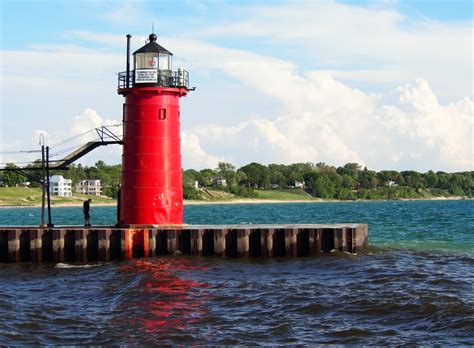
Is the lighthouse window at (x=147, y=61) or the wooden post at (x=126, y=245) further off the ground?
the lighthouse window at (x=147, y=61)

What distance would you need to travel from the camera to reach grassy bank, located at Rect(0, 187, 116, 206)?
151m

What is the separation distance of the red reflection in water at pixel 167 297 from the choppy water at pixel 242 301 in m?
0.03

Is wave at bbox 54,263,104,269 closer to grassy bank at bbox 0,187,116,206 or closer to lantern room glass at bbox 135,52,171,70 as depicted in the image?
lantern room glass at bbox 135,52,171,70

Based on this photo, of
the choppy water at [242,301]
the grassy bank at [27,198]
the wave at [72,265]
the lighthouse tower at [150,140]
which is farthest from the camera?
the grassy bank at [27,198]

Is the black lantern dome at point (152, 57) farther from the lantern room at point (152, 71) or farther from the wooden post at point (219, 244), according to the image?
the wooden post at point (219, 244)

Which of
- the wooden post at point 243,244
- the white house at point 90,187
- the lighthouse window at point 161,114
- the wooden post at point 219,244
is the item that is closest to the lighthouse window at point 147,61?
the lighthouse window at point 161,114

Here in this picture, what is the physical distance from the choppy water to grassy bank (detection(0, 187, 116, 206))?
128586mm

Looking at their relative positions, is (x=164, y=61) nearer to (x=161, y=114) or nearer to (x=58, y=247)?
(x=161, y=114)

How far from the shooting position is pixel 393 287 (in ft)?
72.6

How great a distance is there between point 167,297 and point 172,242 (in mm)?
7892

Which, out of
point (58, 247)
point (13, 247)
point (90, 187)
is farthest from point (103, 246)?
point (90, 187)

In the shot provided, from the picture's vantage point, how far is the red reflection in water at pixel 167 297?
17.8 m

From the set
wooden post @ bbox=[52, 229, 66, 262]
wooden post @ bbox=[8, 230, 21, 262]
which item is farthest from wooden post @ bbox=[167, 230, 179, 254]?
wooden post @ bbox=[8, 230, 21, 262]

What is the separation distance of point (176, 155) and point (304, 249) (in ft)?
22.1
